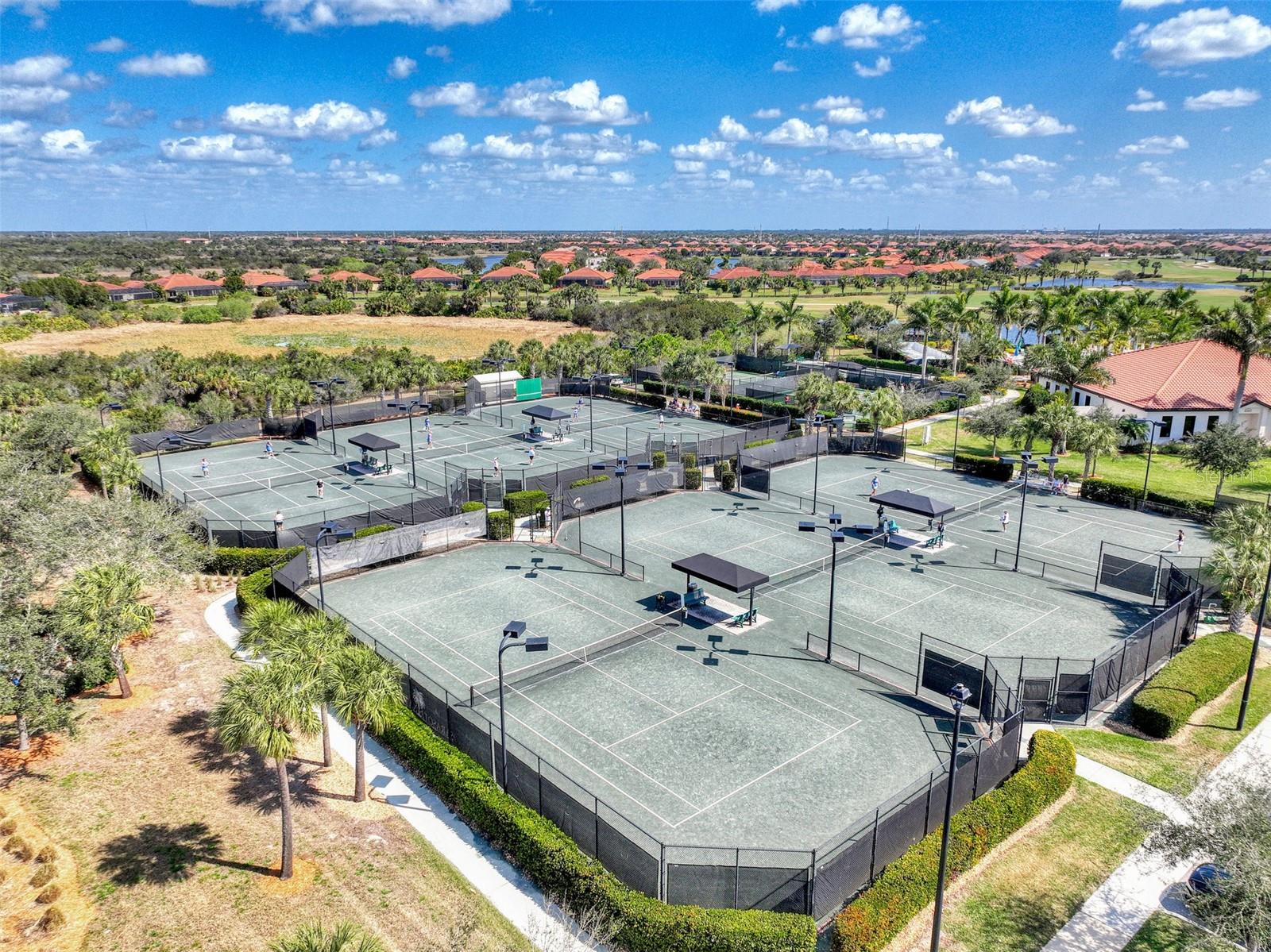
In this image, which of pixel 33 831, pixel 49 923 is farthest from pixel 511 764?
pixel 33 831

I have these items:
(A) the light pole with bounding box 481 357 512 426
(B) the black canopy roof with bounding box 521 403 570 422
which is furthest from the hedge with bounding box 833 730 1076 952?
(A) the light pole with bounding box 481 357 512 426

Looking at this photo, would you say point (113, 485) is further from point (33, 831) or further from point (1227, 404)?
point (1227, 404)

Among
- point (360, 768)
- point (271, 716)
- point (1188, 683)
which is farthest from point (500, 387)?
point (1188, 683)

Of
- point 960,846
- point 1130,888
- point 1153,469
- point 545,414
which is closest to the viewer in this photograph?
point 1130,888

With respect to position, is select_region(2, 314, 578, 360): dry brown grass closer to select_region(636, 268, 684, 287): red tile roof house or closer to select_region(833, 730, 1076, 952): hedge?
select_region(636, 268, 684, 287): red tile roof house

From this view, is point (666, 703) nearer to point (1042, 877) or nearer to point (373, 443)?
point (1042, 877)

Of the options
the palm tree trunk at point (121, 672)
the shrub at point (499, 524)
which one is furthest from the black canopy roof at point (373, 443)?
the palm tree trunk at point (121, 672)

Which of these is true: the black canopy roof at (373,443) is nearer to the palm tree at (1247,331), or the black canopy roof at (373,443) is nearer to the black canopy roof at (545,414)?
the black canopy roof at (545,414)
